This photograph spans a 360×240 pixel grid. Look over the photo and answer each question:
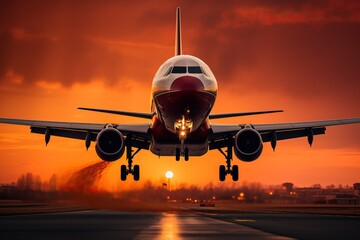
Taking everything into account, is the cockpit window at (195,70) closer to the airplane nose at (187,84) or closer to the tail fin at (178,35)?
the airplane nose at (187,84)

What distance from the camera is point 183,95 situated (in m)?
34.4

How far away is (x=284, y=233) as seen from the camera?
22.6 metres

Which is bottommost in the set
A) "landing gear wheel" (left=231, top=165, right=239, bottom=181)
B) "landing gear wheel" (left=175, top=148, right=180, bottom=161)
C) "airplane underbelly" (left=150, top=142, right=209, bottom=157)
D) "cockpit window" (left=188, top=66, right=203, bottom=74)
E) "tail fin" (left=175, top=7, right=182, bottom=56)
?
"landing gear wheel" (left=231, top=165, right=239, bottom=181)

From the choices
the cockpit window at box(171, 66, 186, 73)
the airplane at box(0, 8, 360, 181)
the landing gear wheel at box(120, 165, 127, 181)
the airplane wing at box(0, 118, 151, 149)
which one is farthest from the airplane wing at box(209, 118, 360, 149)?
the cockpit window at box(171, 66, 186, 73)

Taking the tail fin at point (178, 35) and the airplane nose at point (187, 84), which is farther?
the tail fin at point (178, 35)

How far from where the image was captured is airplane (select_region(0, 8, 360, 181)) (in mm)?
35406

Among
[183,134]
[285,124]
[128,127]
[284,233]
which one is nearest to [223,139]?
[285,124]

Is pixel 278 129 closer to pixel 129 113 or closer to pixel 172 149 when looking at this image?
pixel 172 149

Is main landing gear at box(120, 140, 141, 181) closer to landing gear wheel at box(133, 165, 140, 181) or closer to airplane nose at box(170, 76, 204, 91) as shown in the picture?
landing gear wheel at box(133, 165, 140, 181)

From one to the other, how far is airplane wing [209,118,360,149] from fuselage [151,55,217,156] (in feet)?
12.1

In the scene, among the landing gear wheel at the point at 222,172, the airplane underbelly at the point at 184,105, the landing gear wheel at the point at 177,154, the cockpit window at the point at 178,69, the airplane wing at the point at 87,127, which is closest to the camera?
the airplane underbelly at the point at 184,105

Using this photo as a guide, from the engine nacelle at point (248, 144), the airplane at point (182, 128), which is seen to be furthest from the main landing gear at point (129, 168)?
the engine nacelle at point (248, 144)

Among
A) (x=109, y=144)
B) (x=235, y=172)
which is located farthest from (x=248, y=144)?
(x=109, y=144)

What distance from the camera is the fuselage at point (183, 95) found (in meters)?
34.7
